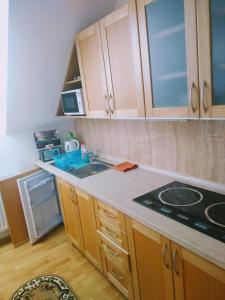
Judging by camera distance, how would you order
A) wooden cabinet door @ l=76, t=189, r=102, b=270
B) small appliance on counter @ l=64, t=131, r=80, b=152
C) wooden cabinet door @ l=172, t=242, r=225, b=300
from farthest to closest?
small appliance on counter @ l=64, t=131, r=80, b=152, wooden cabinet door @ l=76, t=189, r=102, b=270, wooden cabinet door @ l=172, t=242, r=225, b=300

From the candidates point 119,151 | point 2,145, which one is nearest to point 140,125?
point 119,151

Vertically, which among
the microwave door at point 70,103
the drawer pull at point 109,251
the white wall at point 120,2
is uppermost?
the white wall at point 120,2

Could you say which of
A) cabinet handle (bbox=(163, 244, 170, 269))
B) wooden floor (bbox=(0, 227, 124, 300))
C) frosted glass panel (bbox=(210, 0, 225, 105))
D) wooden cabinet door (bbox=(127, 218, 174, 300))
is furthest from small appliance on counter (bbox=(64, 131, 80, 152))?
frosted glass panel (bbox=(210, 0, 225, 105))

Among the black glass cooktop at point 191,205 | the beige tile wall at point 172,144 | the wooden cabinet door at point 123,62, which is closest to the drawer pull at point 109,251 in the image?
the black glass cooktop at point 191,205

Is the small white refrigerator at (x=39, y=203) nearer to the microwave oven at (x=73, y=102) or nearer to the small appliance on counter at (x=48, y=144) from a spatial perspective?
the small appliance on counter at (x=48, y=144)

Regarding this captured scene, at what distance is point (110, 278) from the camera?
75.5 inches

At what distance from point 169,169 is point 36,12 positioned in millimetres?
1560

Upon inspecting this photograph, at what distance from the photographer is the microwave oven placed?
222cm

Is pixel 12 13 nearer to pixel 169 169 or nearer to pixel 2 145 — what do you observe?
pixel 2 145

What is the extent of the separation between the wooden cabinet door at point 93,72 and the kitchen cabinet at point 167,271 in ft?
3.24

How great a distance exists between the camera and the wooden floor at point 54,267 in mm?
2010

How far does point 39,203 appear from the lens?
2758 millimetres

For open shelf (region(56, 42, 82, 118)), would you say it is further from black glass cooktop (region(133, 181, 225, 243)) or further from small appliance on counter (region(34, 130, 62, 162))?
black glass cooktop (region(133, 181, 225, 243))

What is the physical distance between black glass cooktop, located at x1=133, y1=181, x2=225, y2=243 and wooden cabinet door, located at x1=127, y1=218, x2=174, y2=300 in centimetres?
15
